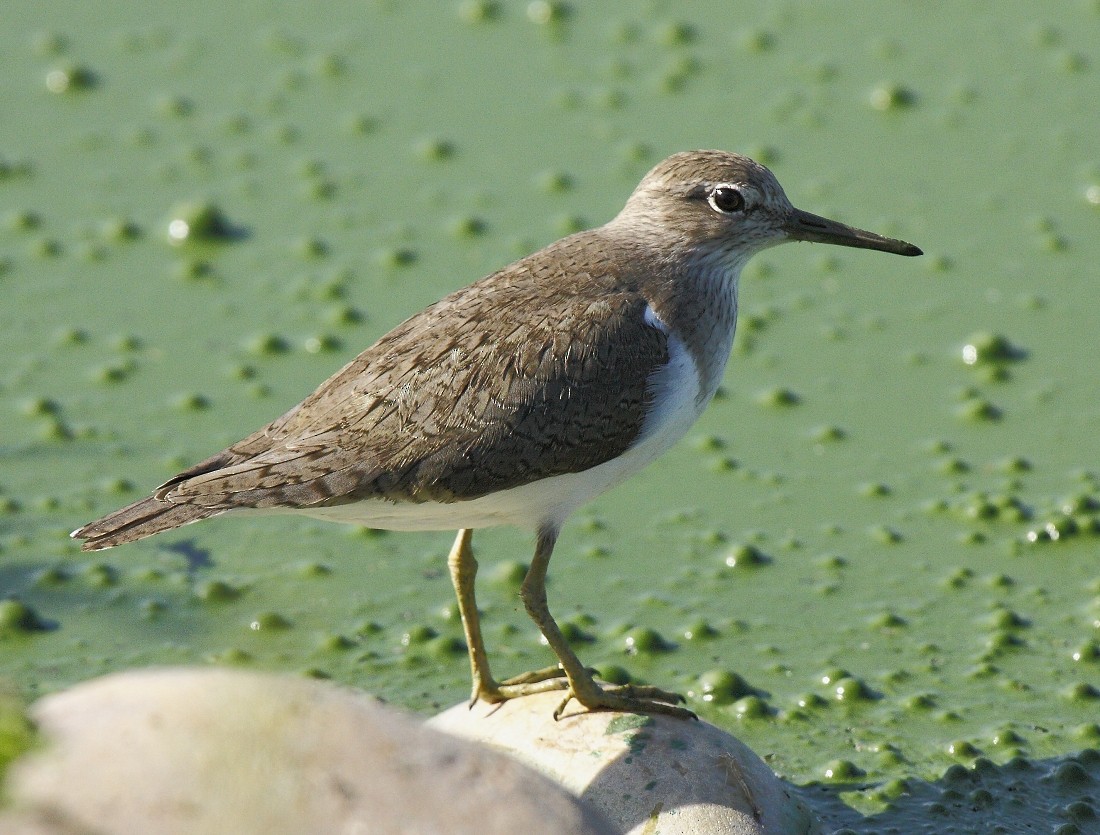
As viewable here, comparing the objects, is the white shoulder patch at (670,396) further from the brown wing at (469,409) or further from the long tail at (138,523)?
the long tail at (138,523)

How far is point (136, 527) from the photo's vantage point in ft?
19.0

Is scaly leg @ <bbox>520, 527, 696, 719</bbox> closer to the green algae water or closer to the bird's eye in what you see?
the green algae water

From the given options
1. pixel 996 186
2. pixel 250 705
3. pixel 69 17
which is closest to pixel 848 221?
pixel 996 186

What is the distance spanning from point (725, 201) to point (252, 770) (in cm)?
351

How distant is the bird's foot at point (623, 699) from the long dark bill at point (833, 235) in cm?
207

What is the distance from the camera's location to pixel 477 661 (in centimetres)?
655

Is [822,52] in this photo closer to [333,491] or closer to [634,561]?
[634,561]

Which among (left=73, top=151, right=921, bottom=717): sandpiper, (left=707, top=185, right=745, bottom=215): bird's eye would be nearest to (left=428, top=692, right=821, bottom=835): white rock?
(left=73, top=151, right=921, bottom=717): sandpiper

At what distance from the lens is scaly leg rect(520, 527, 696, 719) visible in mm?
6180

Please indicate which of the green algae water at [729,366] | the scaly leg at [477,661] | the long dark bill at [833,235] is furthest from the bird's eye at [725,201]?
the green algae water at [729,366]

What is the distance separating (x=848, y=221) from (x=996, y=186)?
114 cm

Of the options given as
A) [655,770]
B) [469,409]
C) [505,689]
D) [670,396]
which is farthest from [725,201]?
[655,770]

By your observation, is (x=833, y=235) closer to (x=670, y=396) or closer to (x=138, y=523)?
(x=670, y=396)

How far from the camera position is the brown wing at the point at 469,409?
5.89 meters
